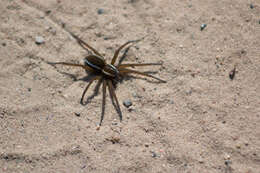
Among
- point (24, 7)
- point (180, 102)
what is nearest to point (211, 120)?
point (180, 102)

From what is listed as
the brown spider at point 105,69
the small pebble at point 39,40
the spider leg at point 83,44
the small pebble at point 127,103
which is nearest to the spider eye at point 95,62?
the brown spider at point 105,69

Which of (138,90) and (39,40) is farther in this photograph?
(39,40)

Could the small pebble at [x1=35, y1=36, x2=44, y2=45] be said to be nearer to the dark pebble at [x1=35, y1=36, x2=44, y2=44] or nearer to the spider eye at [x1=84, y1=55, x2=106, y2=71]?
the dark pebble at [x1=35, y1=36, x2=44, y2=44]

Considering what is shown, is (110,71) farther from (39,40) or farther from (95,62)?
(39,40)

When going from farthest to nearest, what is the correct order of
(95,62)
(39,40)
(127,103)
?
(39,40)
(95,62)
(127,103)

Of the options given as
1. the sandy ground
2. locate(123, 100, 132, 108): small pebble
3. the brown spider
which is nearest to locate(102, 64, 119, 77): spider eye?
the brown spider

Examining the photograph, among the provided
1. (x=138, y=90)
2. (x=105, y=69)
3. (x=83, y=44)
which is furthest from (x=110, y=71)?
(x=83, y=44)
